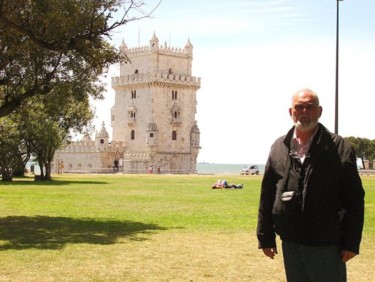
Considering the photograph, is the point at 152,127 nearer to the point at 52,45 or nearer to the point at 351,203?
the point at 52,45

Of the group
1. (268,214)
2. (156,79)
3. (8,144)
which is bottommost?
(268,214)

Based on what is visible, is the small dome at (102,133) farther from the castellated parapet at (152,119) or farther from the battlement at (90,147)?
the battlement at (90,147)

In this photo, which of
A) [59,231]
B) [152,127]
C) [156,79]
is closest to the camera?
[59,231]

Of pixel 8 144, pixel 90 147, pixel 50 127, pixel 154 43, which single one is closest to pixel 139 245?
pixel 8 144

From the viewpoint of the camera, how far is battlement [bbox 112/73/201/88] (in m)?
103

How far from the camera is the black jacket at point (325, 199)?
6246 mm

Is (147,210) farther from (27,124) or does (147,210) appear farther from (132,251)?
(27,124)

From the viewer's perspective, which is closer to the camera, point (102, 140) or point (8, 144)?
point (8, 144)

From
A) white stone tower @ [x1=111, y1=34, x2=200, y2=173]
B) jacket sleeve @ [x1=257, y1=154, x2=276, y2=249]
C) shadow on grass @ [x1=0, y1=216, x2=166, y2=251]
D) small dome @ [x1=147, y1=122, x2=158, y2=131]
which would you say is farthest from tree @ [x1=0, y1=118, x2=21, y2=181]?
small dome @ [x1=147, y1=122, x2=158, y2=131]

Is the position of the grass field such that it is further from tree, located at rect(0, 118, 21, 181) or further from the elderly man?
tree, located at rect(0, 118, 21, 181)

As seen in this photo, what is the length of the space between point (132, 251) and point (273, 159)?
8.03m

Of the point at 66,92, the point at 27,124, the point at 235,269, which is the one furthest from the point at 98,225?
the point at 27,124

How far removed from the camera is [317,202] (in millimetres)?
6250

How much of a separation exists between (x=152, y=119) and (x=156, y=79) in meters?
6.25
